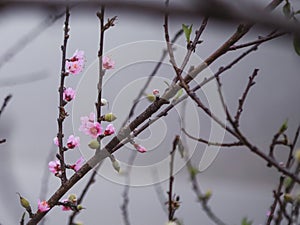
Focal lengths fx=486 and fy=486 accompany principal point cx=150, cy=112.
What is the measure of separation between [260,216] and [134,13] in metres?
1.32


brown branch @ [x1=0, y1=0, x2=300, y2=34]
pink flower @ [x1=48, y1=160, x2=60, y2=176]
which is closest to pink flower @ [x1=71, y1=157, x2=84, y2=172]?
pink flower @ [x1=48, y1=160, x2=60, y2=176]

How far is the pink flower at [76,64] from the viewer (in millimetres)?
506

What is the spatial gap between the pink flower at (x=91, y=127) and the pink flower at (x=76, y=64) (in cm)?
5

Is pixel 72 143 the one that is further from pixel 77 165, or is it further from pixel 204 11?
pixel 204 11

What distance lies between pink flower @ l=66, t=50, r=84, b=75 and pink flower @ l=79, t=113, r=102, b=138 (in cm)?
5

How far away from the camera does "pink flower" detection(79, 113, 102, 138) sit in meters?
0.46

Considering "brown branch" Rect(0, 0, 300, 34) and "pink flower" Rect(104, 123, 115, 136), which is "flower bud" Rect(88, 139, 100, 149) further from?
"brown branch" Rect(0, 0, 300, 34)

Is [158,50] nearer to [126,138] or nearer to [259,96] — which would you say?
[126,138]

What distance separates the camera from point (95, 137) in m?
0.46

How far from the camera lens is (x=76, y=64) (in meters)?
0.51

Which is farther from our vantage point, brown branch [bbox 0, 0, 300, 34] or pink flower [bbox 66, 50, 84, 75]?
pink flower [bbox 66, 50, 84, 75]

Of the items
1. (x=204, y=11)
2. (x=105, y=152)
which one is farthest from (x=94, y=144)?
(x=204, y=11)

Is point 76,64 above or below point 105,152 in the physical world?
above

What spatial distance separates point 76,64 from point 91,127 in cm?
8
